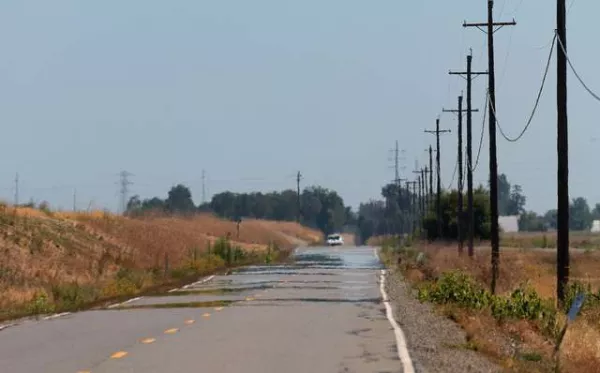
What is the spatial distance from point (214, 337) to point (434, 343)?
401cm

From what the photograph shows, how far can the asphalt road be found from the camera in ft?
54.0

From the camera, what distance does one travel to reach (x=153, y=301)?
1307 inches

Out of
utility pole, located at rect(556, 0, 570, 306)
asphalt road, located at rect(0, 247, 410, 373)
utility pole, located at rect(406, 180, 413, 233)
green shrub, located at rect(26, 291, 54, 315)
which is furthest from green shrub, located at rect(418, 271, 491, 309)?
utility pole, located at rect(406, 180, 413, 233)

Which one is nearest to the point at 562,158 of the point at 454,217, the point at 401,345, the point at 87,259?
the point at 401,345

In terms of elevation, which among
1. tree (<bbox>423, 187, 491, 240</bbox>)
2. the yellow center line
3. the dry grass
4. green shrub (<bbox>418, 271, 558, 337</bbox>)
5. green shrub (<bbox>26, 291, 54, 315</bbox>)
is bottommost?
the yellow center line

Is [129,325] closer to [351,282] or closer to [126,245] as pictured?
[351,282]

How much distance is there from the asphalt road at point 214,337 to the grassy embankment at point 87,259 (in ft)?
10.3

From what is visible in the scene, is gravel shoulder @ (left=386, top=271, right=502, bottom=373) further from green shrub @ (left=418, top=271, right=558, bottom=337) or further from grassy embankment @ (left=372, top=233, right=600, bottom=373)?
green shrub @ (left=418, top=271, right=558, bottom=337)

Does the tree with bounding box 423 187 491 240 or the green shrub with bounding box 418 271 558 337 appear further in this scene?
the tree with bounding box 423 187 491 240

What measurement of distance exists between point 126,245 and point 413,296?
29.6 metres

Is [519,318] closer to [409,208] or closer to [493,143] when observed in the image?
[493,143]

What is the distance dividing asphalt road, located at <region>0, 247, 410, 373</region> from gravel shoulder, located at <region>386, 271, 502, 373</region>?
420mm

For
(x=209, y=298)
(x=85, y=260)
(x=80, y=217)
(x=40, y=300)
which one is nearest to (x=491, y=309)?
(x=209, y=298)

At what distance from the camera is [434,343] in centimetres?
1995
